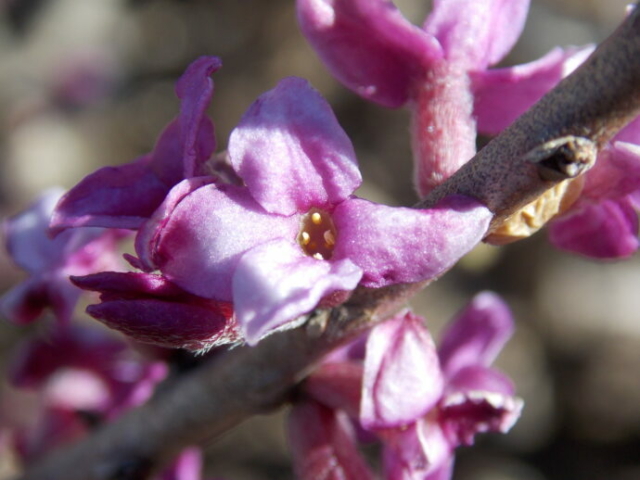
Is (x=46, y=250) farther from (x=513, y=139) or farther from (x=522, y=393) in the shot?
(x=522, y=393)

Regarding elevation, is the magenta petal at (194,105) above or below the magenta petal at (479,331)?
above

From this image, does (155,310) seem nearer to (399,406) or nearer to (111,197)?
(111,197)

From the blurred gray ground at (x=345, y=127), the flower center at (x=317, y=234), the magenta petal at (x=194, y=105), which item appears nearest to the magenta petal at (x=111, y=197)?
the magenta petal at (x=194, y=105)

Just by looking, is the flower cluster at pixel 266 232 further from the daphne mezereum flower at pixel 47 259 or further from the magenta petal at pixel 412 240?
the daphne mezereum flower at pixel 47 259

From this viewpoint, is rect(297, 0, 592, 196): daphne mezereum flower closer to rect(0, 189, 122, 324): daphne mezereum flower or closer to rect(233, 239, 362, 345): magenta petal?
rect(233, 239, 362, 345): magenta petal

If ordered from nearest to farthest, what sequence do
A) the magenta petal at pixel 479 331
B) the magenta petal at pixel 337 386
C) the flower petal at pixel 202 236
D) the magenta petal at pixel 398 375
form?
the flower petal at pixel 202 236 → the magenta petal at pixel 398 375 → the magenta petal at pixel 337 386 → the magenta petal at pixel 479 331

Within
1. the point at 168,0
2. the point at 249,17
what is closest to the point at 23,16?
the point at 168,0

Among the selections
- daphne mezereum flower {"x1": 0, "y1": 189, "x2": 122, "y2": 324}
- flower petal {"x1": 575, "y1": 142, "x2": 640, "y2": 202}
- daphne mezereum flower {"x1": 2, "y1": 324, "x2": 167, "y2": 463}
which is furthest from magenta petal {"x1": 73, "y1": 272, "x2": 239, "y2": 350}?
daphne mezereum flower {"x1": 2, "y1": 324, "x2": 167, "y2": 463}
